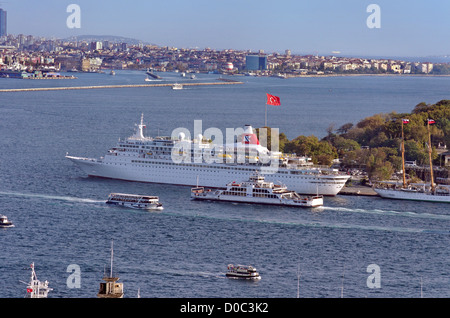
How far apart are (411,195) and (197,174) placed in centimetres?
806

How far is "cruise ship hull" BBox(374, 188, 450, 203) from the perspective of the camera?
94.3 feet

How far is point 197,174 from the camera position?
31.7 metres

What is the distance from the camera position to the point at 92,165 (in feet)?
107

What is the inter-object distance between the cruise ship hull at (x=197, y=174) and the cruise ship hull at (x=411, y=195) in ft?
4.95

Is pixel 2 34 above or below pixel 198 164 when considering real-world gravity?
above

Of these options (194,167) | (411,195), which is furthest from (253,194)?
(411,195)

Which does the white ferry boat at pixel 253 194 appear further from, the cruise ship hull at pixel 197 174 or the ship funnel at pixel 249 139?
the ship funnel at pixel 249 139

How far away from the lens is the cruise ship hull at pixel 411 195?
28.8m

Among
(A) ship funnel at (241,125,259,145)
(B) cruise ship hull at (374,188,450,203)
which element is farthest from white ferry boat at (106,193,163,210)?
(B) cruise ship hull at (374,188,450,203)
